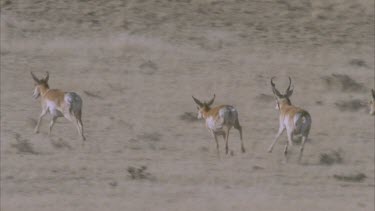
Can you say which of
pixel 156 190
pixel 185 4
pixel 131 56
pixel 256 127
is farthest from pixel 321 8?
pixel 156 190

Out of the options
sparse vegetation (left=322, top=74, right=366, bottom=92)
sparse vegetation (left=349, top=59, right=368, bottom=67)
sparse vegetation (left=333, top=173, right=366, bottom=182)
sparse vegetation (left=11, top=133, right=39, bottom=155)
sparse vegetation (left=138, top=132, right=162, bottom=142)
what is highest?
sparse vegetation (left=349, top=59, right=368, bottom=67)

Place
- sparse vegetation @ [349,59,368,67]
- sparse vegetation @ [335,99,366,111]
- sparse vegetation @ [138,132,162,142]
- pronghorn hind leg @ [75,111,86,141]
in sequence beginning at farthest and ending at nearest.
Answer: sparse vegetation @ [349,59,368,67], sparse vegetation @ [335,99,366,111], sparse vegetation @ [138,132,162,142], pronghorn hind leg @ [75,111,86,141]

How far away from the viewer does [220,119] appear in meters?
25.5

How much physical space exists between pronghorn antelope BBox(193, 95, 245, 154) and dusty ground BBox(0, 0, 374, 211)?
55 centimetres

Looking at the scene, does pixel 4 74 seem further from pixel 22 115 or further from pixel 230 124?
pixel 230 124

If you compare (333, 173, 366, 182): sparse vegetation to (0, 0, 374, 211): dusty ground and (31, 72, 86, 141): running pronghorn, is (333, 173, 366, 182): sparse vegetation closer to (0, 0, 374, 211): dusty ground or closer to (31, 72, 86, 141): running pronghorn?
(0, 0, 374, 211): dusty ground

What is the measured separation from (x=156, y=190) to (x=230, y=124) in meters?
1.98

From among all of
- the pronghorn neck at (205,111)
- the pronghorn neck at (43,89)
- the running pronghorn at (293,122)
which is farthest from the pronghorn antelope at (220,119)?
the pronghorn neck at (43,89)

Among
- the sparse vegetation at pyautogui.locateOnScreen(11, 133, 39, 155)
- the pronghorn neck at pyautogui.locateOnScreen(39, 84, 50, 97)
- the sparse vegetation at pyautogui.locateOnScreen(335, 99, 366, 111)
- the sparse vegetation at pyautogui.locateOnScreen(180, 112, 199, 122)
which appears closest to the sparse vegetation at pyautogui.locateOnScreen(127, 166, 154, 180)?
the sparse vegetation at pyautogui.locateOnScreen(11, 133, 39, 155)

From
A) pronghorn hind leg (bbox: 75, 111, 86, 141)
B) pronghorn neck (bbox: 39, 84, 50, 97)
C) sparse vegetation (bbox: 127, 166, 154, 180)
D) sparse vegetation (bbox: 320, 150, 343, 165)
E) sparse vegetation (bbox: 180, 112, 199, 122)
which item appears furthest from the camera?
sparse vegetation (bbox: 180, 112, 199, 122)

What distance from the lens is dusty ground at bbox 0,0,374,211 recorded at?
24.7m

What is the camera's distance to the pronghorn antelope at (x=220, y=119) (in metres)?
25.5

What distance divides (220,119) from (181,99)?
4.75 m

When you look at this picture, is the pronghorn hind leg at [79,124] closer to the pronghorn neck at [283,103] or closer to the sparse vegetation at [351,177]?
the pronghorn neck at [283,103]
